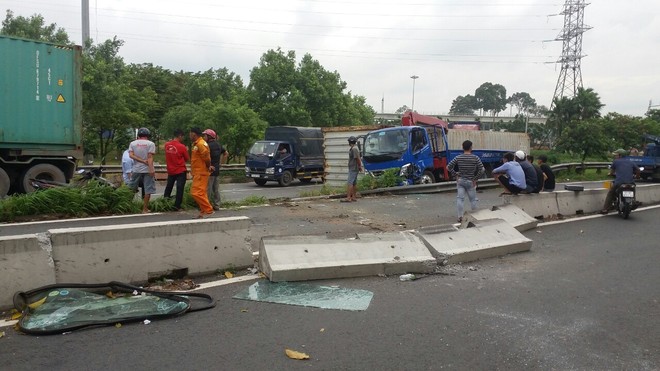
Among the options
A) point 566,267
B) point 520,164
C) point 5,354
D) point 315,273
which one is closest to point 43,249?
point 5,354

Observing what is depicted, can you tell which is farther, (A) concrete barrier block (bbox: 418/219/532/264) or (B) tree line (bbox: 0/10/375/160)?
(B) tree line (bbox: 0/10/375/160)

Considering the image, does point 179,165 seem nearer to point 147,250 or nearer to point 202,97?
point 147,250

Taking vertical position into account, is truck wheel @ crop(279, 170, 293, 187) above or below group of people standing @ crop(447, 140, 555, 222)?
below

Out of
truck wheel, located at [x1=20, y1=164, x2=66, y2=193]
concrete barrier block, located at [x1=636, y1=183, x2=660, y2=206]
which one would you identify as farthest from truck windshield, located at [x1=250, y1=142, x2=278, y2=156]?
concrete barrier block, located at [x1=636, y1=183, x2=660, y2=206]

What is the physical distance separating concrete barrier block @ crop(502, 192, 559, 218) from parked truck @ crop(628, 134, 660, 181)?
684 inches

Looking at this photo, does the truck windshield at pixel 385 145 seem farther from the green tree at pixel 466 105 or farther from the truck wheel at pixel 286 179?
the green tree at pixel 466 105

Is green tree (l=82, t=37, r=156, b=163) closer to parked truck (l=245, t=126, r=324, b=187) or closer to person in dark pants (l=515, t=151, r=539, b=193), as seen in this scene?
parked truck (l=245, t=126, r=324, b=187)

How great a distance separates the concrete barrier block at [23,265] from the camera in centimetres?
461

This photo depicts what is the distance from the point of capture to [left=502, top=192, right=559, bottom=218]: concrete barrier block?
1030cm

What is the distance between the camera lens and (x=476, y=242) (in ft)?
24.3

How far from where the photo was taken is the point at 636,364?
12.5ft

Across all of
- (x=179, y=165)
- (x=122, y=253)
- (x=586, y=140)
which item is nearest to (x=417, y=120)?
(x=179, y=165)

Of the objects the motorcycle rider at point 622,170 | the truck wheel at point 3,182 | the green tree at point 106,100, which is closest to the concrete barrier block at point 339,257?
the motorcycle rider at point 622,170

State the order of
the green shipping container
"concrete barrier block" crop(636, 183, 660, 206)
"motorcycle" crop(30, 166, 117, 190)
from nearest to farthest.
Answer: "motorcycle" crop(30, 166, 117, 190)
the green shipping container
"concrete barrier block" crop(636, 183, 660, 206)
